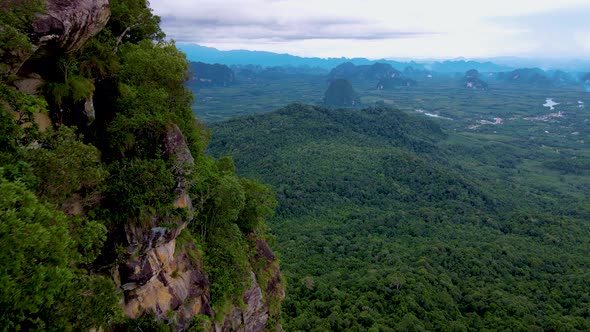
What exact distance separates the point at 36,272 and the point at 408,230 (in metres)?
66.6

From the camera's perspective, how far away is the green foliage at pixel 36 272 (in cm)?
823

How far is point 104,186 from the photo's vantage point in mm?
14375

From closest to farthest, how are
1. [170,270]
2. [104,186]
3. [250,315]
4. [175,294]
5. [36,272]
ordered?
[36,272]
[104,186]
[175,294]
[170,270]
[250,315]

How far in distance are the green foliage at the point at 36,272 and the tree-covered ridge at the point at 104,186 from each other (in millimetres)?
31

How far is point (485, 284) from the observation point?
48219 mm

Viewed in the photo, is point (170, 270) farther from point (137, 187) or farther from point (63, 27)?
point (63, 27)

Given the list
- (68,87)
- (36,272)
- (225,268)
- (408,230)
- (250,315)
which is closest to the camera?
(36,272)

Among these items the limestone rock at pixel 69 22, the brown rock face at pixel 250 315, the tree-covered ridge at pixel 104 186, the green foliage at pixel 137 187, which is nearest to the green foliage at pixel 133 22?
the tree-covered ridge at pixel 104 186

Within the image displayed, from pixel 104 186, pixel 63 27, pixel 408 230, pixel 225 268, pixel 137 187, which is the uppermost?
pixel 63 27

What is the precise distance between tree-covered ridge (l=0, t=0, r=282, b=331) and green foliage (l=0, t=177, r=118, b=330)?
3cm

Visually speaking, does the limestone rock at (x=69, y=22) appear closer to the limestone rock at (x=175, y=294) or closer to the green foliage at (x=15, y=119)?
the green foliage at (x=15, y=119)

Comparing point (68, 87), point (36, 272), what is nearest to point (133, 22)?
point (68, 87)

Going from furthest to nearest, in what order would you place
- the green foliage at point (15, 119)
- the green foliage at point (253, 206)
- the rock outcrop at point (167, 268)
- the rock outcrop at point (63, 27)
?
the green foliage at point (253, 206)
the rock outcrop at point (167, 268)
the rock outcrop at point (63, 27)
the green foliage at point (15, 119)

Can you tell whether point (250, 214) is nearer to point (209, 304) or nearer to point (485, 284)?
point (209, 304)
